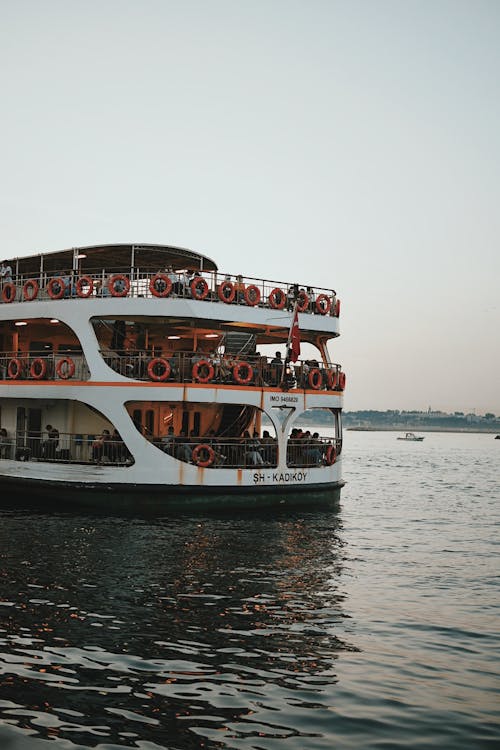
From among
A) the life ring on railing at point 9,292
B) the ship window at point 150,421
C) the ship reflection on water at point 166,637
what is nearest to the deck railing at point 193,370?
the life ring on railing at point 9,292

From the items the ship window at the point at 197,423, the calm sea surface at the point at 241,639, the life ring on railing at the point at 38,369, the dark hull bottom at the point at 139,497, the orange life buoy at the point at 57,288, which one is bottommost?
the calm sea surface at the point at 241,639

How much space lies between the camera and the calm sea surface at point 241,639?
8586mm

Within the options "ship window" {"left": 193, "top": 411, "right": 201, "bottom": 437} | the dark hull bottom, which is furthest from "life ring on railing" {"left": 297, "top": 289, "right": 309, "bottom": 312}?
the dark hull bottom

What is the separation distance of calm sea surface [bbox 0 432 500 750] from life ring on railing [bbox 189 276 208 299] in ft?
23.3

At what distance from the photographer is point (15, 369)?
25.7 meters

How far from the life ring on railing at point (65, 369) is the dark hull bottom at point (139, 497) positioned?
325 centimetres

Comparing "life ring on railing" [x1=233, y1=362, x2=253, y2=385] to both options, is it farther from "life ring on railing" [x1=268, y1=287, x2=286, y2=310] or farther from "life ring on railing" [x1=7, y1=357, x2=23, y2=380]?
"life ring on railing" [x1=7, y1=357, x2=23, y2=380]

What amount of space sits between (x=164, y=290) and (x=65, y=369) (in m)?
3.88

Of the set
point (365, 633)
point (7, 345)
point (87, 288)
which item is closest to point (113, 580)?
point (365, 633)

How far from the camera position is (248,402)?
80.2 feet

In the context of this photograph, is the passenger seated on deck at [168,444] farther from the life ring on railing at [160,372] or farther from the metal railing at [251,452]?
the life ring on railing at [160,372]

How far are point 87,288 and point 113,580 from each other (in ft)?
38.9

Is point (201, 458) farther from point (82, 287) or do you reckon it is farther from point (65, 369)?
point (82, 287)

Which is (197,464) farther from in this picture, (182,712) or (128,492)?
(182,712)
